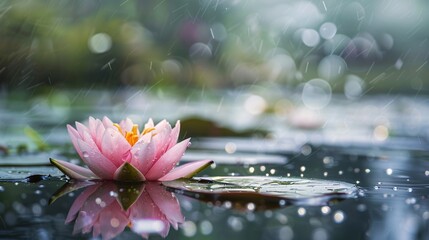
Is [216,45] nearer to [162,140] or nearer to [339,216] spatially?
[162,140]

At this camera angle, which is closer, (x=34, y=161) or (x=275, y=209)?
(x=275, y=209)

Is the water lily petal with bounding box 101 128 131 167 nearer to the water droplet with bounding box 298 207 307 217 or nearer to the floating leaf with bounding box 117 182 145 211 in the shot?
the floating leaf with bounding box 117 182 145 211

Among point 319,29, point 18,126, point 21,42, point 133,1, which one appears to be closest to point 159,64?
point 21,42

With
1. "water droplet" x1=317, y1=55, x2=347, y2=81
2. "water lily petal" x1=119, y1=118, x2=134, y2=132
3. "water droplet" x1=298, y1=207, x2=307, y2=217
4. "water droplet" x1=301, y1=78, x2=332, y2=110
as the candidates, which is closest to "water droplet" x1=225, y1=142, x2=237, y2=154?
"water lily petal" x1=119, y1=118, x2=134, y2=132

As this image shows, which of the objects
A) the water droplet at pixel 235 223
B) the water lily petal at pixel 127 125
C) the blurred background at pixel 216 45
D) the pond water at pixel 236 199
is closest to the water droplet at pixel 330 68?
the blurred background at pixel 216 45

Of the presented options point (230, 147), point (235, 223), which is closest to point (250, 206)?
point (235, 223)

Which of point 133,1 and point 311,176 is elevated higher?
point 133,1

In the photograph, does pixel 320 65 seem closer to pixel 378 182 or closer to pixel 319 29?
pixel 319 29
